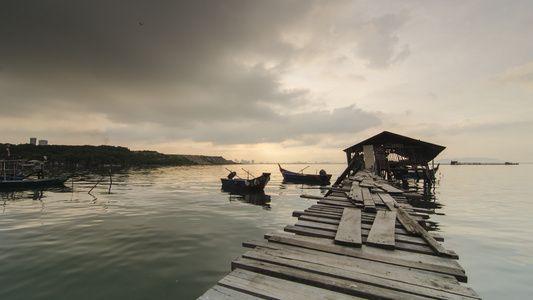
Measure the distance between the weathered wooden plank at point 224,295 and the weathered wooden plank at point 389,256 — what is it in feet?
6.00

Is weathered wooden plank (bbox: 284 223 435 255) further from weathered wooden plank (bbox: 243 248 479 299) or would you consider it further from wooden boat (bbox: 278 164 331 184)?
wooden boat (bbox: 278 164 331 184)

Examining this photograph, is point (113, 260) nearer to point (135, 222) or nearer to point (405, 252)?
point (135, 222)

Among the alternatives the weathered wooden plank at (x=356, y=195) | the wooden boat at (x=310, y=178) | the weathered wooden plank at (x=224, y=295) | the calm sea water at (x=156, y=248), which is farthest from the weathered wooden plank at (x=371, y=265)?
the wooden boat at (x=310, y=178)

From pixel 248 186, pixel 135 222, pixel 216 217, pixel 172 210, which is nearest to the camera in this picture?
pixel 135 222

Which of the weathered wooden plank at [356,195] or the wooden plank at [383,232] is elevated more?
the weathered wooden plank at [356,195]

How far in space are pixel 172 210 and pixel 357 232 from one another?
1380cm

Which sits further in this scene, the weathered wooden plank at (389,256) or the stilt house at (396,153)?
the stilt house at (396,153)

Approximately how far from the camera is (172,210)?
15.5m

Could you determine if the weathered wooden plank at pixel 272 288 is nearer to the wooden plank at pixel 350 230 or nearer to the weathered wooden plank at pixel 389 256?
the weathered wooden plank at pixel 389 256

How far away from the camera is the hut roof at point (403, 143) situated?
25.7m

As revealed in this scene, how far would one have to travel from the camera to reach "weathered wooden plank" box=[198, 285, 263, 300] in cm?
258

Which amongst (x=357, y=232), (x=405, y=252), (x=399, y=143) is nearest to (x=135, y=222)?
(x=357, y=232)

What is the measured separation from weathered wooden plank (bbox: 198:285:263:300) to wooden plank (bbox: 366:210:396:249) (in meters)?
2.72

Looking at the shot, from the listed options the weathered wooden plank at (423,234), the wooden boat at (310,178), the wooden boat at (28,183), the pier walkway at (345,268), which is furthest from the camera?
the wooden boat at (310,178)
